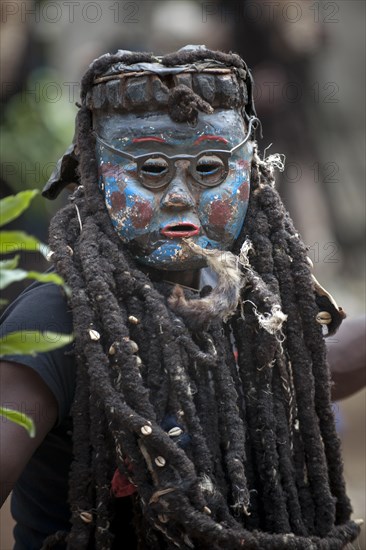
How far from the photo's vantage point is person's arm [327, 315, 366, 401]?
3.80m

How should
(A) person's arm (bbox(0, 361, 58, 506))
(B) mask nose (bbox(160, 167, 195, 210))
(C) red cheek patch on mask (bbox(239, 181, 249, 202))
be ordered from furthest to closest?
(C) red cheek patch on mask (bbox(239, 181, 249, 202)) → (B) mask nose (bbox(160, 167, 195, 210)) → (A) person's arm (bbox(0, 361, 58, 506))

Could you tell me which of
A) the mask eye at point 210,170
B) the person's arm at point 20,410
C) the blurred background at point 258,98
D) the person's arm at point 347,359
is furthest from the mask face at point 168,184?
the blurred background at point 258,98

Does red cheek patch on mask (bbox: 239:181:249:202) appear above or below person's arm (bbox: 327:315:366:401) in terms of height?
above

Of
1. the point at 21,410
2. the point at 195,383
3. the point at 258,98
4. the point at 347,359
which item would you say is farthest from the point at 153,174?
the point at 258,98

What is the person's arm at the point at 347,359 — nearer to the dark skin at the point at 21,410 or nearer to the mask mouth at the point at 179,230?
the mask mouth at the point at 179,230

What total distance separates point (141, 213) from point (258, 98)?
3.12 metres

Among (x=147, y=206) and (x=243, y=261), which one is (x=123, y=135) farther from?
(x=243, y=261)

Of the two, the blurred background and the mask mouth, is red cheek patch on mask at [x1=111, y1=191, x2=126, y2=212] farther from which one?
the blurred background

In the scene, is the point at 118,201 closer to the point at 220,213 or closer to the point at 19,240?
the point at 220,213

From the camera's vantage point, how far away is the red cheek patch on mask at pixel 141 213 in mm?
3283

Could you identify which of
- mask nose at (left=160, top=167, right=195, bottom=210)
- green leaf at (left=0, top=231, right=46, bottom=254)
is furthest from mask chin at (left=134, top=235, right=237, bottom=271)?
green leaf at (left=0, top=231, right=46, bottom=254)

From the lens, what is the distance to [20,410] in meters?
3.02

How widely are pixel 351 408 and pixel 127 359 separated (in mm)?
3514

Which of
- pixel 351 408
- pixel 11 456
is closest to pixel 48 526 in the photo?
pixel 11 456
